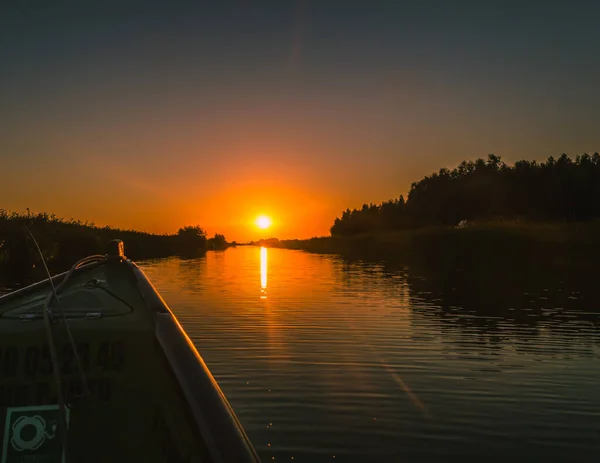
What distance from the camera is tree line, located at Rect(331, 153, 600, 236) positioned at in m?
67.3

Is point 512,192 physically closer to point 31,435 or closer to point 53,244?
point 53,244

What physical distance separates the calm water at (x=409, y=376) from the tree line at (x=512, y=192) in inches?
1954

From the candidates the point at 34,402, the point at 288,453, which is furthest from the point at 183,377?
the point at 288,453

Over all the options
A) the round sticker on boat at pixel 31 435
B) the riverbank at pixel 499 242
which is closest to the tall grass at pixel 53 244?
the round sticker on boat at pixel 31 435

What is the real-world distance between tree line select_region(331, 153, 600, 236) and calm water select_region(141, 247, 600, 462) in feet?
163

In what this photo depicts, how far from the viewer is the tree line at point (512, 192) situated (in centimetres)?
6731

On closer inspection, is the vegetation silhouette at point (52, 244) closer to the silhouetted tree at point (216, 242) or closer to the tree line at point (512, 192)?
the tree line at point (512, 192)

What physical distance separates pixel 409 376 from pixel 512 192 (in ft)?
229

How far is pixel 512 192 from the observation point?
7538 centimetres

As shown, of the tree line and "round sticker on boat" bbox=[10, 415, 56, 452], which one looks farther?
the tree line

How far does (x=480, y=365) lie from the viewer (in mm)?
12258

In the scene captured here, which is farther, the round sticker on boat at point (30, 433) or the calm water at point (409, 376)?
the calm water at point (409, 376)

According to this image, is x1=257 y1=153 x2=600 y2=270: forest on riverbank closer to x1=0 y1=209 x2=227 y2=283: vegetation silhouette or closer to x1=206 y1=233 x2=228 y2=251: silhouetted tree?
x1=0 y1=209 x2=227 y2=283: vegetation silhouette

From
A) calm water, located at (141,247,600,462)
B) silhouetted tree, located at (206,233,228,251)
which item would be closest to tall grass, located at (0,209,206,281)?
calm water, located at (141,247,600,462)
